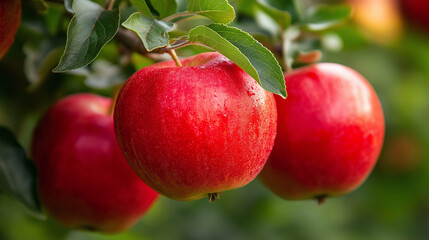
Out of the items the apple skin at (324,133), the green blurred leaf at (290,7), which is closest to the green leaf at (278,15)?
the green blurred leaf at (290,7)

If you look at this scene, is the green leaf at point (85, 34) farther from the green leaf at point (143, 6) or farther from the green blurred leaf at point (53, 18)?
the green blurred leaf at point (53, 18)

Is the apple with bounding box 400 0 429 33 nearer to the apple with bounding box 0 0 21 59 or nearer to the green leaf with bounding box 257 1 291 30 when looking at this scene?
the green leaf with bounding box 257 1 291 30

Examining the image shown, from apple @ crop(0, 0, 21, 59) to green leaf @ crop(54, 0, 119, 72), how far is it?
11 cm

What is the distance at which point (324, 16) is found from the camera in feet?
3.64

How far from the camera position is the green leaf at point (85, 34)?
63cm

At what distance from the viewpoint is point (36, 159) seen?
3.19 ft

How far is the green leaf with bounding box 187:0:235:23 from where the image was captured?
678 millimetres

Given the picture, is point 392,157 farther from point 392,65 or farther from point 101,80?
point 101,80

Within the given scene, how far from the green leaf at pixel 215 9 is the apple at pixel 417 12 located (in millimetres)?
1762

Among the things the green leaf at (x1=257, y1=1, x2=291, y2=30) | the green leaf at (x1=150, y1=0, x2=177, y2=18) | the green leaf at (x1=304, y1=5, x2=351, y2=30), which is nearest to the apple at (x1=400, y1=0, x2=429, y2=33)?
the green leaf at (x1=304, y1=5, x2=351, y2=30)

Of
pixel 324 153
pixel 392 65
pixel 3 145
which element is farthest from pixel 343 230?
pixel 3 145

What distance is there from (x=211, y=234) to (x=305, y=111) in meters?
1.66

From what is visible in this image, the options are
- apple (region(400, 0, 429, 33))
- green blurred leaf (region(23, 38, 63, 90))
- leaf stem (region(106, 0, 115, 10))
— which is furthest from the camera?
apple (region(400, 0, 429, 33))

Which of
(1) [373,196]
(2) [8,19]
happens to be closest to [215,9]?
(2) [8,19]
